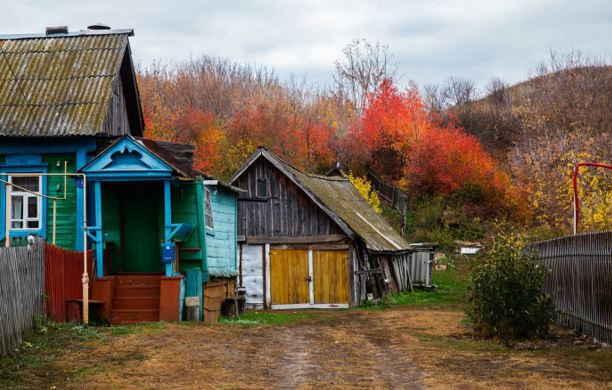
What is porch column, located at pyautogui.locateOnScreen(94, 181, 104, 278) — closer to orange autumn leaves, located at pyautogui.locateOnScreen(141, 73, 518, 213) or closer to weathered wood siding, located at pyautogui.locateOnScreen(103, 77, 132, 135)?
weathered wood siding, located at pyautogui.locateOnScreen(103, 77, 132, 135)

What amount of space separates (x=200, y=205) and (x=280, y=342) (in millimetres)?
5325

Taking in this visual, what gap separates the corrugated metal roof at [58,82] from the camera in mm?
21578

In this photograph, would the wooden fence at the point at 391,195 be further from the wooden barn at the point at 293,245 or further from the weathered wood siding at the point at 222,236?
the weathered wood siding at the point at 222,236

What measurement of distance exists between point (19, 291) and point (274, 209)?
17.5m

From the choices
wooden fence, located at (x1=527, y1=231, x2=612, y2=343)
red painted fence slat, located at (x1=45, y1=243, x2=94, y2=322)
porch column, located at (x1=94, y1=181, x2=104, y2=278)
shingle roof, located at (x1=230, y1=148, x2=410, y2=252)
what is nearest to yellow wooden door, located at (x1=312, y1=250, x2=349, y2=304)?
shingle roof, located at (x1=230, y1=148, x2=410, y2=252)

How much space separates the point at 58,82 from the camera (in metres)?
22.9

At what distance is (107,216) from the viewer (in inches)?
842

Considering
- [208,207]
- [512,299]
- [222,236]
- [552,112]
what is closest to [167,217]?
[208,207]

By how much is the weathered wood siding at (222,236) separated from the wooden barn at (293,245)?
5.68 metres

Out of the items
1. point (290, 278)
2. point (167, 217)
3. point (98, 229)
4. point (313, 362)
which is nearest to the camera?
point (313, 362)

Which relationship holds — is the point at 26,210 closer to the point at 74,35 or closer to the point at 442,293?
the point at 74,35

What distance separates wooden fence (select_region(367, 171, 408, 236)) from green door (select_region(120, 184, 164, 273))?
30061 millimetres

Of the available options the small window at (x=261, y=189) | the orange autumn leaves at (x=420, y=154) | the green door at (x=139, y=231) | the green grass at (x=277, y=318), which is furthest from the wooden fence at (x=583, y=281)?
the orange autumn leaves at (x=420, y=154)

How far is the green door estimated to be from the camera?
2173cm
